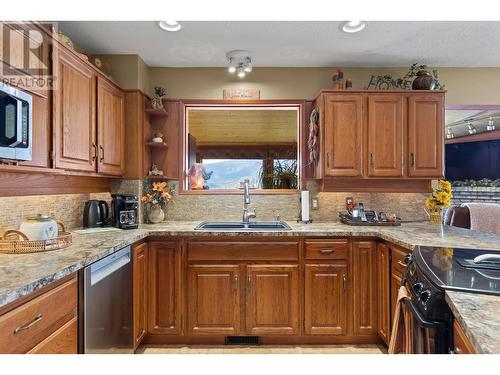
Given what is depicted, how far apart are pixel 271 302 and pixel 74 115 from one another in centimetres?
201

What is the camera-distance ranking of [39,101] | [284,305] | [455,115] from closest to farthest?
[39,101] < [284,305] < [455,115]

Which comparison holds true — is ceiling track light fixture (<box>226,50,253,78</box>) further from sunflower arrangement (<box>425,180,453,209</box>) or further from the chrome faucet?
sunflower arrangement (<box>425,180,453,209</box>)

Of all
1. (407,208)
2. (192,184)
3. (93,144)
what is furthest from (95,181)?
(407,208)

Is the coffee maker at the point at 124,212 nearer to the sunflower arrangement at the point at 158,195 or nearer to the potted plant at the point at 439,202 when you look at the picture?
the sunflower arrangement at the point at 158,195

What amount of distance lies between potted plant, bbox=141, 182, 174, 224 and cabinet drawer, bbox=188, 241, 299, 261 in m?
0.62

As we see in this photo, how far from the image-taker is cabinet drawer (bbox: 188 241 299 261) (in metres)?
2.44

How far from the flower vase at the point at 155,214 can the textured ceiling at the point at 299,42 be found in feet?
4.71

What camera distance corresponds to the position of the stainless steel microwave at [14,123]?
1368mm

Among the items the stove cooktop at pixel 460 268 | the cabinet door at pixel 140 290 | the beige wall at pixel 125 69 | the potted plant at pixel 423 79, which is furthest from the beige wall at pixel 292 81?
the stove cooktop at pixel 460 268

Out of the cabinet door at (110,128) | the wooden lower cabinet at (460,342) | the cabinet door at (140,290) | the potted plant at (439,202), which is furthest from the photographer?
the potted plant at (439,202)

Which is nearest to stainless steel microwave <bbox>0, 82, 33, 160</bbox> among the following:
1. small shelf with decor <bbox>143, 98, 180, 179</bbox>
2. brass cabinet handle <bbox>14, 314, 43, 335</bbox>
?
brass cabinet handle <bbox>14, 314, 43, 335</bbox>
